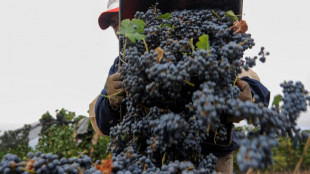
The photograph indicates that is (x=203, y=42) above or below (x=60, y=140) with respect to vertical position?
above

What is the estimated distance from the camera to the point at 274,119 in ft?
2.46

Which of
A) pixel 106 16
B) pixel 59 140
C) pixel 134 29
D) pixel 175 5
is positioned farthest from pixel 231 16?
pixel 59 140

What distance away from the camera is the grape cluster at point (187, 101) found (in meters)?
0.75

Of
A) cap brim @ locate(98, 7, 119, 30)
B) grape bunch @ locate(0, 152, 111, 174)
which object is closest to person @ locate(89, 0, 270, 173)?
grape bunch @ locate(0, 152, 111, 174)

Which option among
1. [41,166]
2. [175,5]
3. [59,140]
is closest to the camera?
[41,166]

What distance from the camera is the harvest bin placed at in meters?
1.29

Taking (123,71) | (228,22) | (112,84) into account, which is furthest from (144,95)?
(228,22)

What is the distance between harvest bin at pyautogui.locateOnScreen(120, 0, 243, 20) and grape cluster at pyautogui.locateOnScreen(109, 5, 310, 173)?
3.6 inches

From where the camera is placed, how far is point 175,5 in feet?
4.51

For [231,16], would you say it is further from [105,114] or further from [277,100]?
[105,114]

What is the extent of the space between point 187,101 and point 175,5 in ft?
2.01

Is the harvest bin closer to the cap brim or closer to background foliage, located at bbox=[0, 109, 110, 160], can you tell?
the cap brim

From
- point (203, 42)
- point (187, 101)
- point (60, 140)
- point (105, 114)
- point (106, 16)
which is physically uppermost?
point (106, 16)

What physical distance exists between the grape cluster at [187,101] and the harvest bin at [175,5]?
0.09 m
